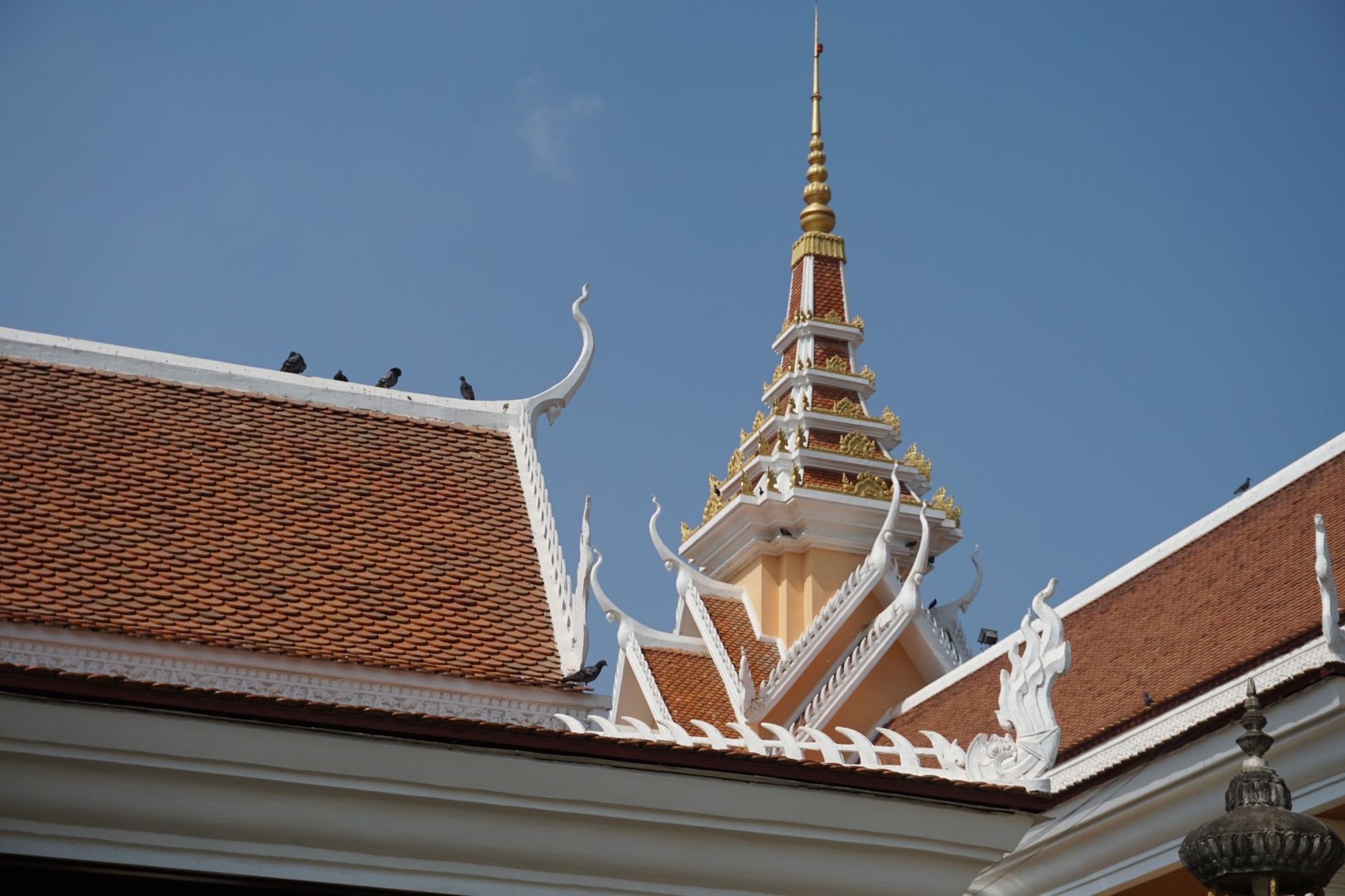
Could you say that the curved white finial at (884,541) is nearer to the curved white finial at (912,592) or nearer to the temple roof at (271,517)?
the curved white finial at (912,592)

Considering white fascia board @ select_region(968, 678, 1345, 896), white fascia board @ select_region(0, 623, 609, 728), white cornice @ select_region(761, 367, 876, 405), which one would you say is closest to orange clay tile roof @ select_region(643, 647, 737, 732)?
white cornice @ select_region(761, 367, 876, 405)

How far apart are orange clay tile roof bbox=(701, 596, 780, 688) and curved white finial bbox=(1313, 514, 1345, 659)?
1206cm

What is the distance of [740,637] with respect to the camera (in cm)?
2405

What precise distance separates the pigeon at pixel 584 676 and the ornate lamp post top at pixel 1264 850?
4.68 m

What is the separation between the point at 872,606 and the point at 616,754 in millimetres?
15990

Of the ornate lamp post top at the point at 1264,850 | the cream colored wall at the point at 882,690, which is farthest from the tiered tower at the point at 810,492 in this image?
the ornate lamp post top at the point at 1264,850

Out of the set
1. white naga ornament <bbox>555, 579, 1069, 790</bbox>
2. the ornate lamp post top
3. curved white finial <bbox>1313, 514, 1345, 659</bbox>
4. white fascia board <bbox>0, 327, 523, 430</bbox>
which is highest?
white fascia board <bbox>0, 327, 523, 430</bbox>

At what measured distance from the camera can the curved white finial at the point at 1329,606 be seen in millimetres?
10453

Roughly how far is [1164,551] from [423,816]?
11.2m

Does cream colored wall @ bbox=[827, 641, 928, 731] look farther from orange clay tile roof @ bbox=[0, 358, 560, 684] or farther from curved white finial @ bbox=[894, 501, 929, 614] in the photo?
orange clay tile roof @ bbox=[0, 358, 560, 684]

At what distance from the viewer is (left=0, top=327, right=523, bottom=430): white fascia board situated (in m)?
10.8

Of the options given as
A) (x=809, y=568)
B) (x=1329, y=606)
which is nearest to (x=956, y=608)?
(x=809, y=568)

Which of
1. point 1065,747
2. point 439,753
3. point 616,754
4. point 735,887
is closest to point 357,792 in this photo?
point 439,753

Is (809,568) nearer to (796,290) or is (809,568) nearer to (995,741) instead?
(796,290)
